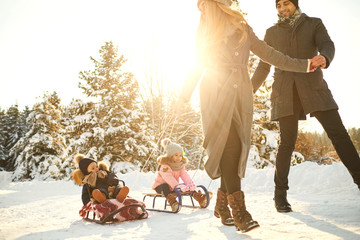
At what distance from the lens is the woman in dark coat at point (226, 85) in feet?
9.07

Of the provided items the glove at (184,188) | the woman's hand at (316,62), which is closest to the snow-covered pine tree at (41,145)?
the glove at (184,188)

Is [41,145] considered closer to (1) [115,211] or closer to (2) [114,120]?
(2) [114,120]

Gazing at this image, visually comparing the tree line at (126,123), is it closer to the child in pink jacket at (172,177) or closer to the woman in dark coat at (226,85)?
the child in pink jacket at (172,177)

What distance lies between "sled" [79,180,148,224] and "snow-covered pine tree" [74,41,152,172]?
14908 mm

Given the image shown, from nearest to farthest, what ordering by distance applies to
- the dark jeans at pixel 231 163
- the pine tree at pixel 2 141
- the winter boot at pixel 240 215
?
the winter boot at pixel 240 215 < the dark jeans at pixel 231 163 < the pine tree at pixel 2 141

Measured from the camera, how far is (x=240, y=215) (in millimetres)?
2586

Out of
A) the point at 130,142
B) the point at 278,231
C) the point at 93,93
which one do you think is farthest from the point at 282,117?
the point at 93,93

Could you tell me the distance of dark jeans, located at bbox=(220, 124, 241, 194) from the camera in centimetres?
271

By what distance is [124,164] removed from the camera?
64.8 ft

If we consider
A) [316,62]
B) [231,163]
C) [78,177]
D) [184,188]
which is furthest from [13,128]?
[316,62]

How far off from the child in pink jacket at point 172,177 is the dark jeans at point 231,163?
90.5 inches

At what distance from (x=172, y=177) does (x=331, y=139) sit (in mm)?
2826

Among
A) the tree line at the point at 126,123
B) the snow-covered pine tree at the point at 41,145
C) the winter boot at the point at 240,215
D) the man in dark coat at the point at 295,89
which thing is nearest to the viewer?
the winter boot at the point at 240,215

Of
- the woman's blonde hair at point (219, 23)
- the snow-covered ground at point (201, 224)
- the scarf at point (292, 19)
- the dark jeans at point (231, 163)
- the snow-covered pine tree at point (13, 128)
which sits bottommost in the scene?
the snow-covered ground at point (201, 224)
